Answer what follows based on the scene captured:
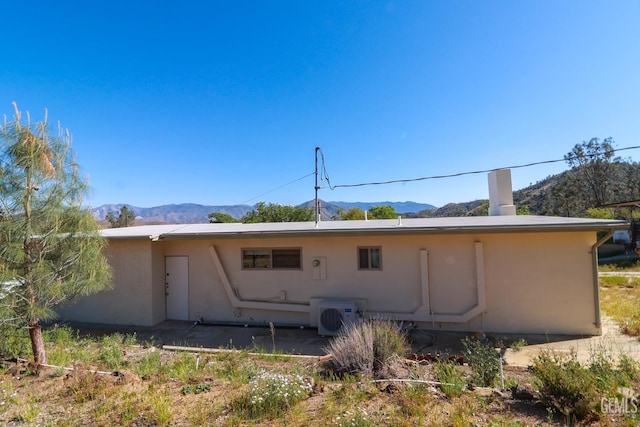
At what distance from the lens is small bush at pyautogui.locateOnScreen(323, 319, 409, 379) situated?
412cm

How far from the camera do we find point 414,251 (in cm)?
693

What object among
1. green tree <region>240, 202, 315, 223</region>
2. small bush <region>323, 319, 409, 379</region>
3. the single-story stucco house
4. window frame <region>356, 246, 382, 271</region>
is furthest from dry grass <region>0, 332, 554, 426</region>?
green tree <region>240, 202, 315, 223</region>

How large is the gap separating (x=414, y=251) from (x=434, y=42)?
7014 millimetres

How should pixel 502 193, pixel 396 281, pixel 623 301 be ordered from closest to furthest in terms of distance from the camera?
pixel 396 281 → pixel 623 301 → pixel 502 193

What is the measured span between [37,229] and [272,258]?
450 cm

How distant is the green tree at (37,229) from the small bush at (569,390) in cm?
656

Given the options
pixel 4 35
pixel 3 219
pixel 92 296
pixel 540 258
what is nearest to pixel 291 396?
pixel 3 219

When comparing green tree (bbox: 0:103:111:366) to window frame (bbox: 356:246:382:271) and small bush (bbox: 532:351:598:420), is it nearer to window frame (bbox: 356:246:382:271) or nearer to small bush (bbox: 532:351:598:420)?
window frame (bbox: 356:246:382:271)

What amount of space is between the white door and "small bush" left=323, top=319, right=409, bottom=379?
5.21 m

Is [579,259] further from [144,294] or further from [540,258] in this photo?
[144,294]

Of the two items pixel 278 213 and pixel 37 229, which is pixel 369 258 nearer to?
pixel 37 229

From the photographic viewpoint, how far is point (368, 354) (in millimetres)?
4203

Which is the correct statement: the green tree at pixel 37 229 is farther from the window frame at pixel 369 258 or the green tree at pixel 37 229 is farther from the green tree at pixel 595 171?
the green tree at pixel 595 171

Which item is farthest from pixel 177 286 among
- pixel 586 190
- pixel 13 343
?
pixel 586 190
